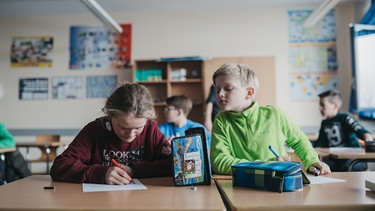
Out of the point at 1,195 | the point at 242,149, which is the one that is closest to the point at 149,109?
the point at 242,149

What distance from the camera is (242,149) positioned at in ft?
5.16

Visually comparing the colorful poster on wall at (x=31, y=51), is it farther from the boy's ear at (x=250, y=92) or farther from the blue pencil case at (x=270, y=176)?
the blue pencil case at (x=270, y=176)

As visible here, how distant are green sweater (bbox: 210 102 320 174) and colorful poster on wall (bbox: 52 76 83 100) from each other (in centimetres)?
457

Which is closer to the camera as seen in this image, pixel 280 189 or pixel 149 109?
pixel 280 189

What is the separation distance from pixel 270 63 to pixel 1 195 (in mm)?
4614

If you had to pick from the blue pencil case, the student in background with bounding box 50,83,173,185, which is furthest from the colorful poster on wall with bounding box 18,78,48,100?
the blue pencil case

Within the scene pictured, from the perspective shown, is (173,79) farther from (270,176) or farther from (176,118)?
(270,176)

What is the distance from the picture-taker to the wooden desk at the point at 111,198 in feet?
2.81

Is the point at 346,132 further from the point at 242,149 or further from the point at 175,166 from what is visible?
the point at 175,166

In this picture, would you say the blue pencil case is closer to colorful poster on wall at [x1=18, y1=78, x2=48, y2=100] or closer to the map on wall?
the map on wall

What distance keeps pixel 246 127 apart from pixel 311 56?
4387 mm

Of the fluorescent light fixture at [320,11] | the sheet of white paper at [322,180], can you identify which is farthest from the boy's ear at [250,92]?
the fluorescent light fixture at [320,11]

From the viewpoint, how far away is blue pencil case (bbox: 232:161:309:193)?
101 cm

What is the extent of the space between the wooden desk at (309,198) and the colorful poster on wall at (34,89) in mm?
5287
